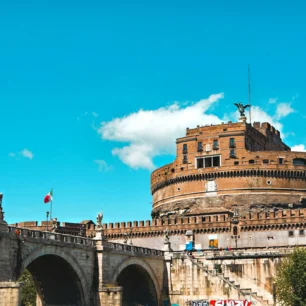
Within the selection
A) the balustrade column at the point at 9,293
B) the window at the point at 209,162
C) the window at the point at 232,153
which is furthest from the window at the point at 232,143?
the balustrade column at the point at 9,293

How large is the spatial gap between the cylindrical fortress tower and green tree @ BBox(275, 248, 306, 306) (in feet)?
Answer: 93.5

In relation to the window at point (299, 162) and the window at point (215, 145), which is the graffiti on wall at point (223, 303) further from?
the window at point (299, 162)

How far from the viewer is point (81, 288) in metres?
49.9

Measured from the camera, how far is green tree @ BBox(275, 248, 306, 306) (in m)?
56.1

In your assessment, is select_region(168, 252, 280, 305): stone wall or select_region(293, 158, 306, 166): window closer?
select_region(168, 252, 280, 305): stone wall

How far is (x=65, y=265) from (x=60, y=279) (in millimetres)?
2370

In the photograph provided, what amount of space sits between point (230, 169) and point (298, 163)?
10068 mm

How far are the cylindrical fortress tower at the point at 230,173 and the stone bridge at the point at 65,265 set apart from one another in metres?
28.2

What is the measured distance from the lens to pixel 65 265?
4872 centimetres

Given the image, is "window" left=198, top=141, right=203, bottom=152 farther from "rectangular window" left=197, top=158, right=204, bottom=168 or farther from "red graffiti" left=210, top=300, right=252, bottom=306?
"red graffiti" left=210, top=300, right=252, bottom=306

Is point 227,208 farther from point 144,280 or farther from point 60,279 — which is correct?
point 60,279

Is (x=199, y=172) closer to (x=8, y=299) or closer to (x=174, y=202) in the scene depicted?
(x=174, y=202)

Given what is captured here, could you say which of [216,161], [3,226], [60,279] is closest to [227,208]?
[216,161]

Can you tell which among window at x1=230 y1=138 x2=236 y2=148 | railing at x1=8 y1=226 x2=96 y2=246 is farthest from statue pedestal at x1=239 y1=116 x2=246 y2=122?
railing at x1=8 y1=226 x2=96 y2=246
